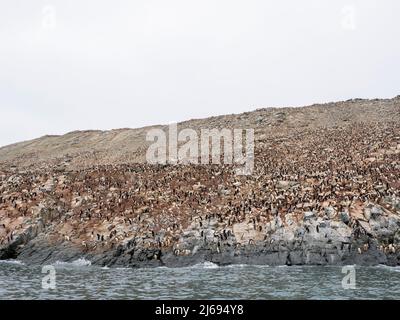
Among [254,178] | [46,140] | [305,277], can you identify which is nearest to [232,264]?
[305,277]

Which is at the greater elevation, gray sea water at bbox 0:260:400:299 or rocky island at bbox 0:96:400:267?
rocky island at bbox 0:96:400:267

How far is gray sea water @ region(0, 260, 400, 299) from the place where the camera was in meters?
24.2

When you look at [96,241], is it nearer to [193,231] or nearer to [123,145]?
[193,231]

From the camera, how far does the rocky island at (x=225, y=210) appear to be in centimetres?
3672

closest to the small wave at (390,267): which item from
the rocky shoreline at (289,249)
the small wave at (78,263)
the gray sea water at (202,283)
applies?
the gray sea water at (202,283)

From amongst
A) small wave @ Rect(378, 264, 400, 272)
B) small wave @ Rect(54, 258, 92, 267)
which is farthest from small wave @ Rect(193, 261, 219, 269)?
small wave @ Rect(378, 264, 400, 272)

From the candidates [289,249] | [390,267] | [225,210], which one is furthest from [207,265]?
[390,267]

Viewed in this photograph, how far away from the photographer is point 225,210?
139ft

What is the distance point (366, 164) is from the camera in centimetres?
4894

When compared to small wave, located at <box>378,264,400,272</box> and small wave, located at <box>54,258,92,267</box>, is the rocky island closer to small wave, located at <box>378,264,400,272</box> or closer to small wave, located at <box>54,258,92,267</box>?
small wave, located at <box>54,258,92,267</box>

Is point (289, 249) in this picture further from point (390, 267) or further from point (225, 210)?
point (225, 210)

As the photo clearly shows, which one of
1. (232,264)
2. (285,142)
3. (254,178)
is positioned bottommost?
(232,264)

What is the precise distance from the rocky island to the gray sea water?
2549 millimetres
